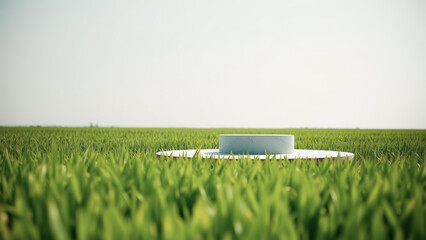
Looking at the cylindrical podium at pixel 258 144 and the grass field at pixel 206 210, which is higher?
the cylindrical podium at pixel 258 144

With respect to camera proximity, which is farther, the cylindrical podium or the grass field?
the cylindrical podium

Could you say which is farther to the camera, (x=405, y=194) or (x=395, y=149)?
(x=395, y=149)

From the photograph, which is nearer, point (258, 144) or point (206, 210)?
point (206, 210)

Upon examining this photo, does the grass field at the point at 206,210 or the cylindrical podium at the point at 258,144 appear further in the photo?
the cylindrical podium at the point at 258,144

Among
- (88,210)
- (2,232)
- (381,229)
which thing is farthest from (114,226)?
(381,229)

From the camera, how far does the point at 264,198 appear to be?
120cm

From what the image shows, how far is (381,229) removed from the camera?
106 cm

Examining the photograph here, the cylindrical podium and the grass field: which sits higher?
the cylindrical podium

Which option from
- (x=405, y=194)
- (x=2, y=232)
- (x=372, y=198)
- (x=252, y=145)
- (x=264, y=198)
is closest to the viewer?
(x=2, y=232)

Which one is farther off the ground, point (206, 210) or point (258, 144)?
point (258, 144)

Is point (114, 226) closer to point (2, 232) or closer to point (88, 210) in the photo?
point (88, 210)

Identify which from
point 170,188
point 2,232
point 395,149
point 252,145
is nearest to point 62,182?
point 170,188

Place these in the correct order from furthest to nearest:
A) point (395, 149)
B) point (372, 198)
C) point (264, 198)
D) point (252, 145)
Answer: point (395, 149)
point (252, 145)
point (372, 198)
point (264, 198)

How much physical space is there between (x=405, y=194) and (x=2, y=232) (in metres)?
1.86
